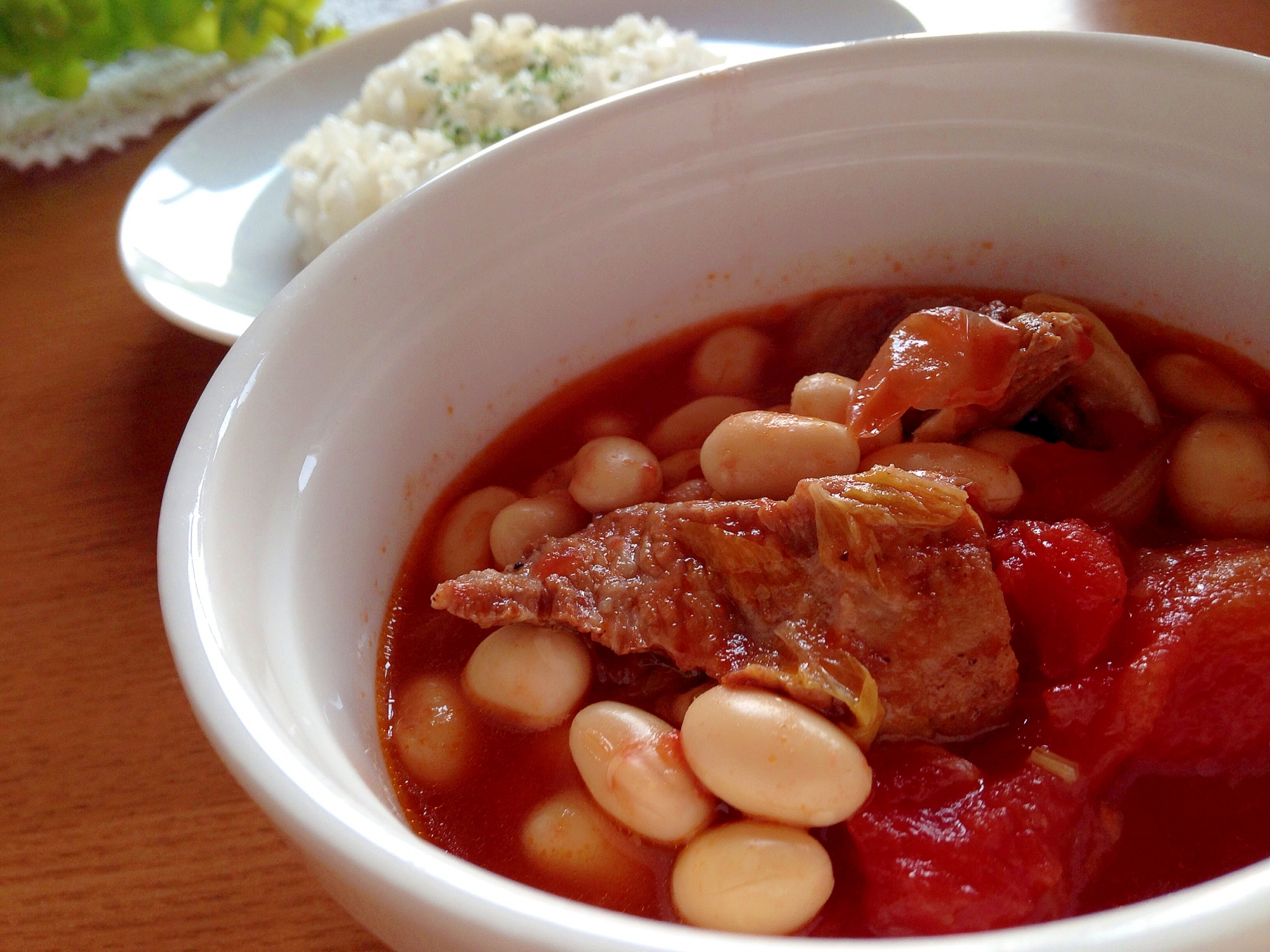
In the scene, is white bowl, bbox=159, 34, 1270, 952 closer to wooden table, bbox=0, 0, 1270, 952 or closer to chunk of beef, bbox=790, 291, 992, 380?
chunk of beef, bbox=790, 291, 992, 380

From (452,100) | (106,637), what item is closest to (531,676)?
(106,637)

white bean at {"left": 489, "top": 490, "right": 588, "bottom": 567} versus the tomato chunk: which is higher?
the tomato chunk

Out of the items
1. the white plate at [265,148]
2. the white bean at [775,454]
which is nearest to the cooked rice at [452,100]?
the white plate at [265,148]

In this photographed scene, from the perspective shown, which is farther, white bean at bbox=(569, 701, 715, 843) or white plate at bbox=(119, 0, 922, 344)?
white plate at bbox=(119, 0, 922, 344)

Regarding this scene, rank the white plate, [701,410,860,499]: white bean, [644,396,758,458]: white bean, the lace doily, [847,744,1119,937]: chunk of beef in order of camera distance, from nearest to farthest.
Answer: [847,744,1119,937]: chunk of beef < [701,410,860,499]: white bean < [644,396,758,458]: white bean < the white plate < the lace doily

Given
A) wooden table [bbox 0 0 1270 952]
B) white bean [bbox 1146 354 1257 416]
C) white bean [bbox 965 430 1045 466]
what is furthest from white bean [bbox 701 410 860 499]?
wooden table [bbox 0 0 1270 952]

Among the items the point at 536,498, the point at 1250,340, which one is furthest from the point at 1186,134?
the point at 536,498
